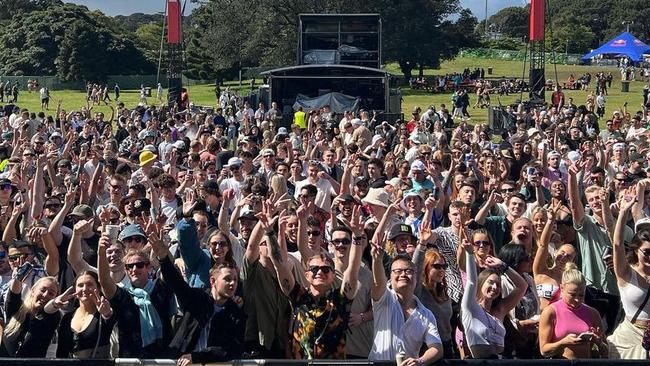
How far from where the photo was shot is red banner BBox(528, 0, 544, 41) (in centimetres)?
3419

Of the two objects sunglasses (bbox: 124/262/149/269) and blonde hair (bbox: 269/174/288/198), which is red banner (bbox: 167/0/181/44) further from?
sunglasses (bbox: 124/262/149/269)

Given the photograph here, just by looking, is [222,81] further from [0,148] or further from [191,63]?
[0,148]

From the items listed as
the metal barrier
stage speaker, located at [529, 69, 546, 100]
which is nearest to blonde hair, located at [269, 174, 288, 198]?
the metal barrier

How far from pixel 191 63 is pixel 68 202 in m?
70.9

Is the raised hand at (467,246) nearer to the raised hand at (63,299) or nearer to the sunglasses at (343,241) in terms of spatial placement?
the sunglasses at (343,241)

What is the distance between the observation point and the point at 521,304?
6.07 m

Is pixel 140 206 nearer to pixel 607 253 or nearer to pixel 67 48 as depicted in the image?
pixel 607 253

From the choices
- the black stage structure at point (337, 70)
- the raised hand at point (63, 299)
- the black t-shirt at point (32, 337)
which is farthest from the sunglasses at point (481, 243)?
the black stage structure at point (337, 70)

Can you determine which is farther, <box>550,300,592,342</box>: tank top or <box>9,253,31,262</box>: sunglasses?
<box>9,253,31,262</box>: sunglasses

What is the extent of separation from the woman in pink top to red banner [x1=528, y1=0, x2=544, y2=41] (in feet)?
98.5

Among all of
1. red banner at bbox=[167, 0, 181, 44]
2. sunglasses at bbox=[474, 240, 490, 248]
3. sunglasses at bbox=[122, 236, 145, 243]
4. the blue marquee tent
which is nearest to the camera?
sunglasses at bbox=[122, 236, 145, 243]

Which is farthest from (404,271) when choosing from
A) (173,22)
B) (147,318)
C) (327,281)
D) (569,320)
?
(173,22)

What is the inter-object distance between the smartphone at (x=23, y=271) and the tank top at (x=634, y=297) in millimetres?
4162

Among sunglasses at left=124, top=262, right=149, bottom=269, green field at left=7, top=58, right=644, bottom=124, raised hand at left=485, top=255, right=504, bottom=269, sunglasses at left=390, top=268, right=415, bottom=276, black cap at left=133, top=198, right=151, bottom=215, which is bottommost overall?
raised hand at left=485, top=255, right=504, bottom=269
